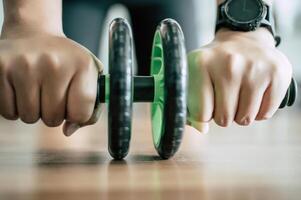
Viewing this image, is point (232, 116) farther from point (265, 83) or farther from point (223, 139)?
point (223, 139)

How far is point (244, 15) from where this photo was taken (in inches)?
29.2

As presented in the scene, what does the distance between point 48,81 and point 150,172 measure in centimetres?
15

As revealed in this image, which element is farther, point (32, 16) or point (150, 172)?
point (32, 16)

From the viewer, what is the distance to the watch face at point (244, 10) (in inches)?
29.1

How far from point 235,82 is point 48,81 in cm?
21

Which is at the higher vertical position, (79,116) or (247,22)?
(247,22)

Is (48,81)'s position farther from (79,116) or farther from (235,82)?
(235,82)

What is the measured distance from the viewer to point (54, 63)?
600 mm

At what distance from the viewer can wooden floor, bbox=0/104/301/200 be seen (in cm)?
46

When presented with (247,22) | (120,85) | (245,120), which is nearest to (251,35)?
(247,22)

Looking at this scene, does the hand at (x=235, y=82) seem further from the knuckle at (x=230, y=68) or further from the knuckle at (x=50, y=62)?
the knuckle at (x=50, y=62)

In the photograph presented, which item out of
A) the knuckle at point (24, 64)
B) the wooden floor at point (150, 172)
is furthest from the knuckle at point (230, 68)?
the knuckle at point (24, 64)

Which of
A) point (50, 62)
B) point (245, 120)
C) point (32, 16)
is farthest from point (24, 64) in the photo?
point (245, 120)

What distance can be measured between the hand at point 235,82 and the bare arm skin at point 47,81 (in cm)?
12
